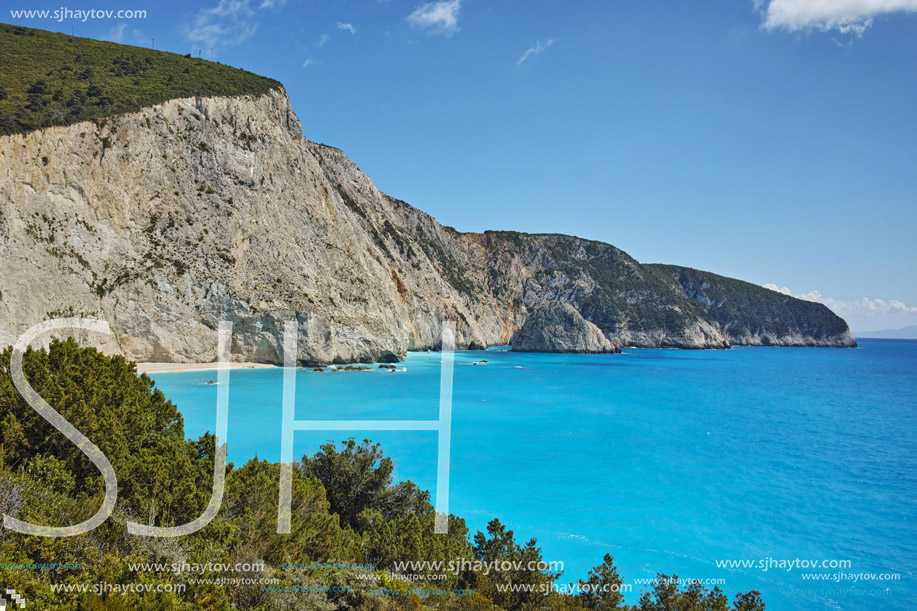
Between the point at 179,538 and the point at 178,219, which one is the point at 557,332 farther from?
the point at 179,538

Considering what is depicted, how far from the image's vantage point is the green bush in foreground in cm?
403

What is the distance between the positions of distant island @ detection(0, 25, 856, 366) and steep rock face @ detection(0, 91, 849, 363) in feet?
0.38

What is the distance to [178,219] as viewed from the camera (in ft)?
131

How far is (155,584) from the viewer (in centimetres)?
393

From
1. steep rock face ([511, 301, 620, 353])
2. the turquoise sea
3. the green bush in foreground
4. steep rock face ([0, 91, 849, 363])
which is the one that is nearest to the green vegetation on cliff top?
steep rock face ([0, 91, 849, 363])

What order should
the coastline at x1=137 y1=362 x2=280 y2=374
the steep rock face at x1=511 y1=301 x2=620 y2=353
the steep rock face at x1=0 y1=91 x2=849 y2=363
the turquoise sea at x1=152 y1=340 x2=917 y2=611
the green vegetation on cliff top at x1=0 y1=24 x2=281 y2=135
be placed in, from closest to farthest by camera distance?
the turquoise sea at x1=152 y1=340 x2=917 y2=611
the steep rock face at x1=0 y1=91 x2=849 y2=363
the coastline at x1=137 y1=362 x2=280 y2=374
the green vegetation on cliff top at x1=0 y1=24 x2=281 y2=135
the steep rock face at x1=511 y1=301 x2=620 y2=353

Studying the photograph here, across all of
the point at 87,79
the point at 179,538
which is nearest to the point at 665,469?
the point at 179,538

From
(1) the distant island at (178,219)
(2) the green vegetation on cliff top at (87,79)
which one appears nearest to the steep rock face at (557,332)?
(1) the distant island at (178,219)

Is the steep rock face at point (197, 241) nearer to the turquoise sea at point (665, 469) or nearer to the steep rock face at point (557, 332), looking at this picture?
the turquoise sea at point (665, 469)

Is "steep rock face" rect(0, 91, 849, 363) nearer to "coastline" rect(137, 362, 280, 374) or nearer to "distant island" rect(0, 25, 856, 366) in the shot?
"distant island" rect(0, 25, 856, 366)

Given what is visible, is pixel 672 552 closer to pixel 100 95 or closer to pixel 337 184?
pixel 100 95

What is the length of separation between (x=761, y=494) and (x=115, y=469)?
65.4 feet

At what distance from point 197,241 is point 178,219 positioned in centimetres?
242

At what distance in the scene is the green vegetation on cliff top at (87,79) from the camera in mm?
34312
